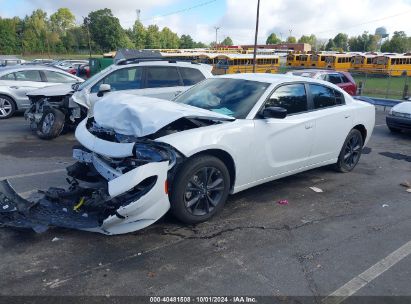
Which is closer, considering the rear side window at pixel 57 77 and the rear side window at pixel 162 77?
the rear side window at pixel 162 77

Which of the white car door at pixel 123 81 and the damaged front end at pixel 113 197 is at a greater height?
the white car door at pixel 123 81

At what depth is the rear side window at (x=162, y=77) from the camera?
862 cm

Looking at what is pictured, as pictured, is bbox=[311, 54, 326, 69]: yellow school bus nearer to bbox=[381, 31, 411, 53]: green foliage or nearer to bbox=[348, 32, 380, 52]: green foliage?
bbox=[381, 31, 411, 53]: green foliage

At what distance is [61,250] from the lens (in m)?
3.65

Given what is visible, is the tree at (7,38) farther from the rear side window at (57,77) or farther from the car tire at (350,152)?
the car tire at (350,152)

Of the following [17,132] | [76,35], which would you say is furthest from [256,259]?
[76,35]

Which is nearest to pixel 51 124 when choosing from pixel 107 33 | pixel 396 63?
pixel 396 63

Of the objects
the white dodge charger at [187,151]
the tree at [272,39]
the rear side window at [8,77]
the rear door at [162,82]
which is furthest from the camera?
the tree at [272,39]

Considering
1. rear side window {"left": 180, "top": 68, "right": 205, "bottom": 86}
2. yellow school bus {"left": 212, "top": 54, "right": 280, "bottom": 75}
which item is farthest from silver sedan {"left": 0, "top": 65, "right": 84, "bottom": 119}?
yellow school bus {"left": 212, "top": 54, "right": 280, "bottom": 75}

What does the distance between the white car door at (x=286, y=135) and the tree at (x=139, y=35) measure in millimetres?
102085

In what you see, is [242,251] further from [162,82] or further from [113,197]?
[162,82]

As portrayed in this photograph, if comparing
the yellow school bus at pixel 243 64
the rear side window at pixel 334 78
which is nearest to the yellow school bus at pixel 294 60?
the yellow school bus at pixel 243 64

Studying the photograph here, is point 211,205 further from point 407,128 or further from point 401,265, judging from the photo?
point 407,128

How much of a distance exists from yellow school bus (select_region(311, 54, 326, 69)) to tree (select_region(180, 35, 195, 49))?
84.9 meters
